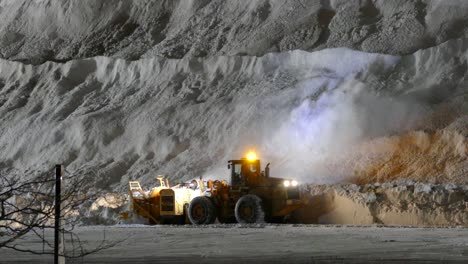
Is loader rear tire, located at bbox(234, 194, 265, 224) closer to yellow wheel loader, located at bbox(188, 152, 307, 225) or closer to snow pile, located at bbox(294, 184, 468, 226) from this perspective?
yellow wheel loader, located at bbox(188, 152, 307, 225)

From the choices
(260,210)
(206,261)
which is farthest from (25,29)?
(206,261)

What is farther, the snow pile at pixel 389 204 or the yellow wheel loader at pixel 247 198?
the yellow wheel loader at pixel 247 198

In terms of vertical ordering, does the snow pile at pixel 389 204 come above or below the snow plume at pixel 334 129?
below

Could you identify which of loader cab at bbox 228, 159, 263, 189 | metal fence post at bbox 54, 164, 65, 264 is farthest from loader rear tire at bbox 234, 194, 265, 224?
metal fence post at bbox 54, 164, 65, 264

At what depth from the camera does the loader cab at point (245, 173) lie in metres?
22.3

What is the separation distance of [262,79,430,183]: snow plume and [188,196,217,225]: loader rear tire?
4.88m

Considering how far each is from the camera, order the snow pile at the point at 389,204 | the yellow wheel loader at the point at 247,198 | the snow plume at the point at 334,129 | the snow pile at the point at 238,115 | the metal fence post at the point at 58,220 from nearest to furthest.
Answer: the metal fence post at the point at 58,220 → the snow pile at the point at 389,204 → the yellow wheel loader at the point at 247,198 → the snow plume at the point at 334,129 → the snow pile at the point at 238,115

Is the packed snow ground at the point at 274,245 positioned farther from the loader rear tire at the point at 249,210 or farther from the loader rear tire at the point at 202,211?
the loader rear tire at the point at 202,211

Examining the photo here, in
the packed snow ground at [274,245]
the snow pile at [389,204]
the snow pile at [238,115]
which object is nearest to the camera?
the packed snow ground at [274,245]

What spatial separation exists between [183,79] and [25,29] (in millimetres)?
13972

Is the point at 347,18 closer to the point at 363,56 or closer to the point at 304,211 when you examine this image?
the point at 363,56

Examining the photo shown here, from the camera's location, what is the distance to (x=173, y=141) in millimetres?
32500

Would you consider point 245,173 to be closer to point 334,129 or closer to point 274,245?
point 274,245

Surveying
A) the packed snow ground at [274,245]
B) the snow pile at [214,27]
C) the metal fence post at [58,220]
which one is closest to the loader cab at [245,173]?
the packed snow ground at [274,245]
